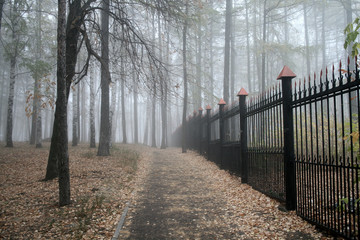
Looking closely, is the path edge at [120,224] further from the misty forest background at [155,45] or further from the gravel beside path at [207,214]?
the misty forest background at [155,45]

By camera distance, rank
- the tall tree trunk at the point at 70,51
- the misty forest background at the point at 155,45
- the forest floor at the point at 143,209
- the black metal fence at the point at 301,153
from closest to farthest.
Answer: the black metal fence at the point at 301,153 < the forest floor at the point at 143,209 < the tall tree trunk at the point at 70,51 < the misty forest background at the point at 155,45

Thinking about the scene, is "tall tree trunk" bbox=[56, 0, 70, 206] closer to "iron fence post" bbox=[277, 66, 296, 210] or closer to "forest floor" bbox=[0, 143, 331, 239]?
"forest floor" bbox=[0, 143, 331, 239]

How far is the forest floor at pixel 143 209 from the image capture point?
422 centimetres

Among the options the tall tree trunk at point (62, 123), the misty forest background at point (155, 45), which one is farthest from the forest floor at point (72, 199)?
the misty forest background at point (155, 45)

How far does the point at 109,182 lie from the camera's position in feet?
25.0

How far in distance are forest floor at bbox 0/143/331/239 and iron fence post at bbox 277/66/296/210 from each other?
1.14 feet

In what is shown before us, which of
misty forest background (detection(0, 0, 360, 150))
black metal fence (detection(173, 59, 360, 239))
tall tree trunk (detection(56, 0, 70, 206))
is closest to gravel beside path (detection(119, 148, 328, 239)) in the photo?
black metal fence (detection(173, 59, 360, 239))

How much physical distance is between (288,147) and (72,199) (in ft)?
16.8

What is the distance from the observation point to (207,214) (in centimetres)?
507

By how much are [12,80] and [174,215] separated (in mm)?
14789

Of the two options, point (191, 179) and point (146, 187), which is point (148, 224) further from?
point (191, 179)

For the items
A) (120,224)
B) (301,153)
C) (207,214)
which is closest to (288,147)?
(301,153)

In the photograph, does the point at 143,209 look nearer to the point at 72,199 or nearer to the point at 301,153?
the point at 72,199

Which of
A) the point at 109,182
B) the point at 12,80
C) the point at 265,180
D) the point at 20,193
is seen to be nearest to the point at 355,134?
the point at 265,180
